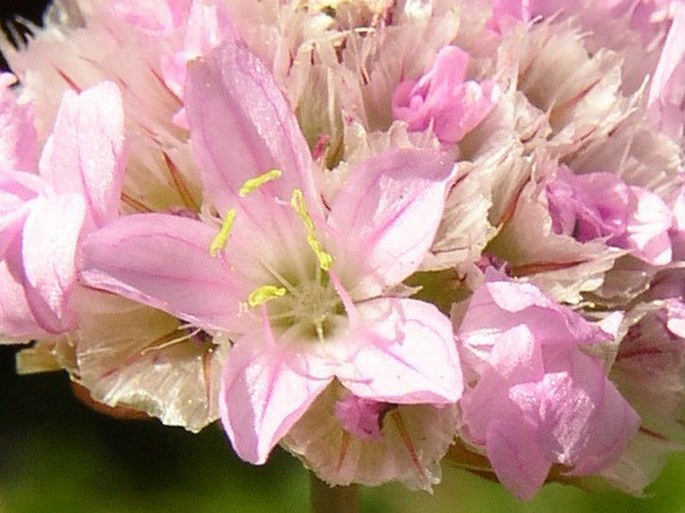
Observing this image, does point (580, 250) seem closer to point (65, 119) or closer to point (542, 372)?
point (542, 372)

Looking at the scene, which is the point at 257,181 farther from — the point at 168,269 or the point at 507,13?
the point at 507,13

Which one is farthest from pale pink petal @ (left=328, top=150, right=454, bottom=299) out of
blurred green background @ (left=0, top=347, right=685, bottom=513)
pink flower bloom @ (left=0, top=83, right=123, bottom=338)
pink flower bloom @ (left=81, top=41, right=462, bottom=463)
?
blurred green background @ (left=0, top=347, right=685, bottom=513)

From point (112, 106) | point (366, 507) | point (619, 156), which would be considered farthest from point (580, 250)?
point (366, 507)

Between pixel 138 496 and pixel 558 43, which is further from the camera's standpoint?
pixel 138 496

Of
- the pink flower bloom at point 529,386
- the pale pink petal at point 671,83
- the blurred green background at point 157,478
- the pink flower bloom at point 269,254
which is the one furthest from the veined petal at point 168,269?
the blurred green background at point 157,478

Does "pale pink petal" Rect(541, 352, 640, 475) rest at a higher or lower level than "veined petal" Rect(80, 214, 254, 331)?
lower

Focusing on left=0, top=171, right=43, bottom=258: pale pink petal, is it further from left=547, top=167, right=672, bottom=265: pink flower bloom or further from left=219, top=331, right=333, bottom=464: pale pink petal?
left=547, top=167, right=672, bottom=265: pink flower bloom
